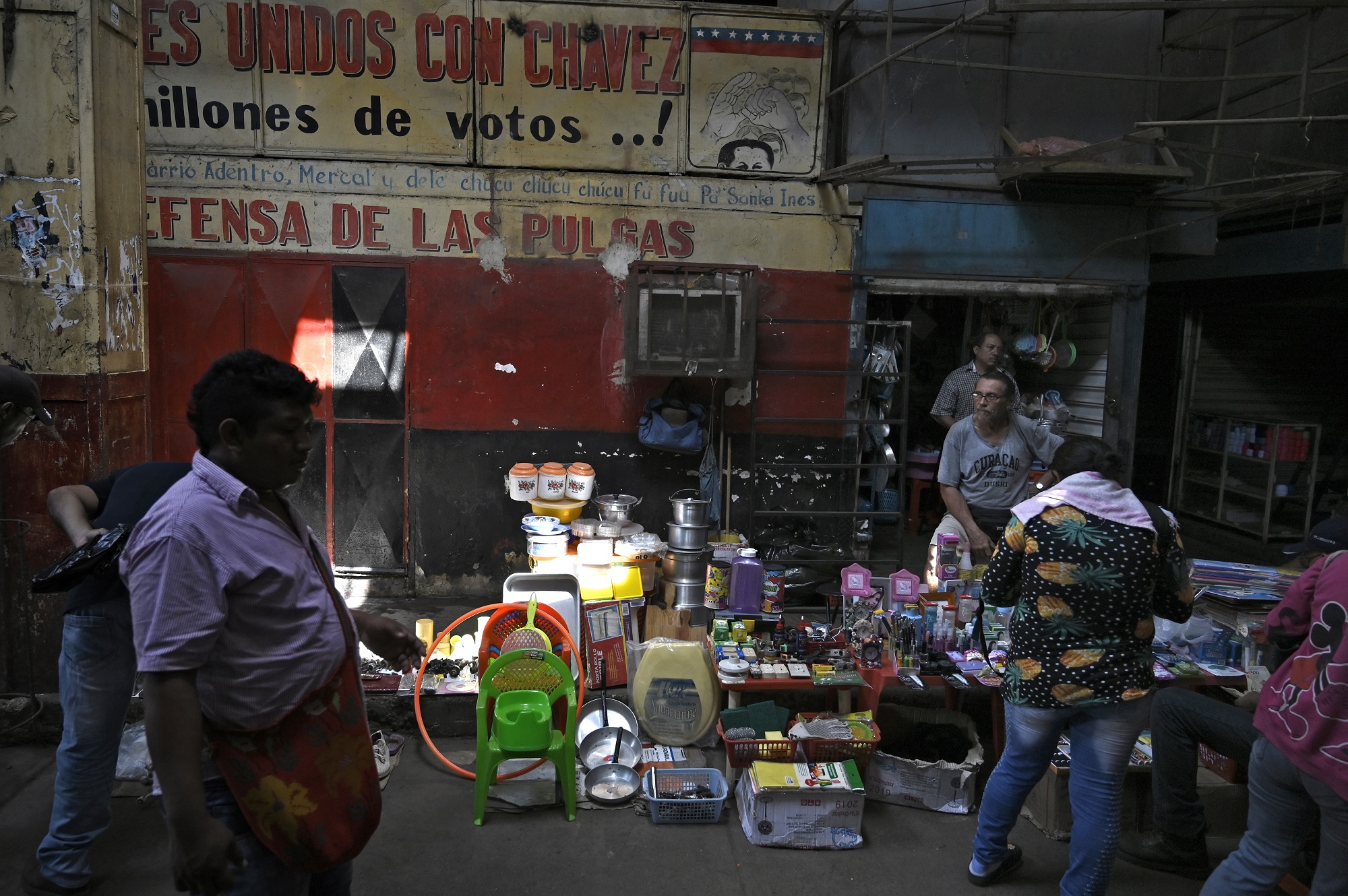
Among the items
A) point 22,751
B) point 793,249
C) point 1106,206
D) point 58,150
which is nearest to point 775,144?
point 793,249

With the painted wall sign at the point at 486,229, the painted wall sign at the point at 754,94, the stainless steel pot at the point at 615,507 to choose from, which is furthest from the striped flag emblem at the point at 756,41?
the stainless steel pot at the point at 615,507

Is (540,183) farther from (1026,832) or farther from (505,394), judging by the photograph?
(1026,832)

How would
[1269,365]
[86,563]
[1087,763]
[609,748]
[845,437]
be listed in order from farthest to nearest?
1. [1269,365]
2. [845,437]
3. [609,748]
4. [1087,763]
5. [86,563]

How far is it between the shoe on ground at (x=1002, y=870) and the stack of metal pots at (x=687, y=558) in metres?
2.52

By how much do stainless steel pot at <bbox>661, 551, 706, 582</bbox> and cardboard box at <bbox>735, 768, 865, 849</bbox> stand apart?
2.02 metres

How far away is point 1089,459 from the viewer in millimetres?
3479

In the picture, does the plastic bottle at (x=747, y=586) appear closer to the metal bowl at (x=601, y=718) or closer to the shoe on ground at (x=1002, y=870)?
the metal bowl at (x=601, y=718)

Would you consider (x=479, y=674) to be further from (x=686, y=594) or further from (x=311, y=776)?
(x=311, y=776)

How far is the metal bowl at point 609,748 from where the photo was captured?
488cm

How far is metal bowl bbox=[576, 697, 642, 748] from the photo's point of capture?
5039 mm

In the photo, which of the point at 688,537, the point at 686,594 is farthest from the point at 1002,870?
the point at 688,537

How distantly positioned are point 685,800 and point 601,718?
2.92 ft

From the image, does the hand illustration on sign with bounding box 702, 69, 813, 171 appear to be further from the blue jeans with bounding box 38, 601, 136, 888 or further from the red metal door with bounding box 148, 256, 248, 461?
the blue jeans with bounding box 38, 601, 136, 888

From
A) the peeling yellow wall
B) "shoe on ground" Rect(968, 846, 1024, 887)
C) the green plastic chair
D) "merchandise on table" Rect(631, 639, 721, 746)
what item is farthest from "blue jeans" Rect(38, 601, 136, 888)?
"shoe on ground" Rect(968, 846, 1024, 887)
